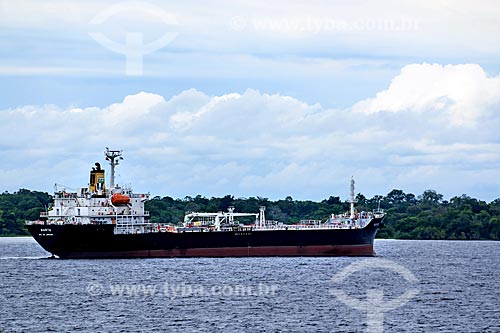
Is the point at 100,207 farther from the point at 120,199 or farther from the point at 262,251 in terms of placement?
the point at 262,251

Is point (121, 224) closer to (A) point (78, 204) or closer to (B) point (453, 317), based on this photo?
(A) point (78, 204)

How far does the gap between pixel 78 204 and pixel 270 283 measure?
34.4 metres

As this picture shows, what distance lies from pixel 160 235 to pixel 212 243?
5.50 m

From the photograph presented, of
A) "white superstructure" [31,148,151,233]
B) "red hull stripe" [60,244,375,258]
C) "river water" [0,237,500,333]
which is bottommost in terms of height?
"river water" [0,237,500,333]

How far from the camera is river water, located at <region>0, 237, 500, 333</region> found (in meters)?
60.9

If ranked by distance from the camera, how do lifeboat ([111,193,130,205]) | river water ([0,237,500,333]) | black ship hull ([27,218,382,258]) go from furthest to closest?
lifeboat ([111,193,130,205])
black ship hull ([27,218,382,258])
river water ([0,237,500,333])

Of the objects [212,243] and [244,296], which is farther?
[212,243]

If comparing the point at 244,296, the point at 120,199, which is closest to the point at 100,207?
the point at 120,199


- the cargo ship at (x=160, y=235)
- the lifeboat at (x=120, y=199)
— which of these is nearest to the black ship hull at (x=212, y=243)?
the cargo ship at (x=160, y=235)

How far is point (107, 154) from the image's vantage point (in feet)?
377

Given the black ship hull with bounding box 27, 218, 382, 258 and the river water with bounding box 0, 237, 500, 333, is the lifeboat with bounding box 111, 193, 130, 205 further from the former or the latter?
the river water with bounding box 0, 237, 500, 333

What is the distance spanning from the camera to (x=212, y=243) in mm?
108938

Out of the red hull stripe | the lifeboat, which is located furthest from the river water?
the lifeboat

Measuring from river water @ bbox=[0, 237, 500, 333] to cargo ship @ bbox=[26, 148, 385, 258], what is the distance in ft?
7.04
